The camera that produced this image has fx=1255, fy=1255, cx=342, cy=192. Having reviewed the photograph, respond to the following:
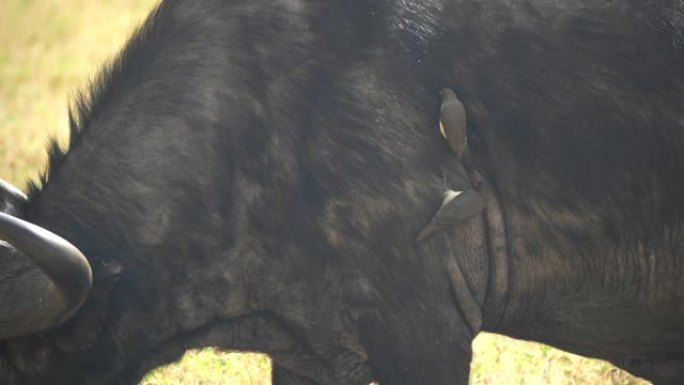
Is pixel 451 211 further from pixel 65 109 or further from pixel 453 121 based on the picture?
pixel 65 109

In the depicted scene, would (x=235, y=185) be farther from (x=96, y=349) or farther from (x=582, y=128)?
(x=582, y=128)

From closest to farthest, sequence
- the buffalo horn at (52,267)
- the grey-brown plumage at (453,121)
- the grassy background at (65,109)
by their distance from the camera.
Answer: the buffalo horn at (52,267) → the grey-brown plumage at (453,121) → the grassy background at (65,109)

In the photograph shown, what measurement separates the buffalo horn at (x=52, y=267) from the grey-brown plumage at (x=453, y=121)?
4.80 feet

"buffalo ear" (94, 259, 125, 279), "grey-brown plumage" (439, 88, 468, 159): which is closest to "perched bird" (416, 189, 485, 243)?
"grey-brown plumage" (439, 88, 468, 159)

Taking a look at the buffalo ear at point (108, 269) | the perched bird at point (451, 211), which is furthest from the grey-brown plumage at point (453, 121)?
the buffalo ear at point (108, 269)

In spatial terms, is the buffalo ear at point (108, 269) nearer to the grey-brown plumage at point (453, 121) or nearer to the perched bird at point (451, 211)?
the perched bird at point (451, 211)

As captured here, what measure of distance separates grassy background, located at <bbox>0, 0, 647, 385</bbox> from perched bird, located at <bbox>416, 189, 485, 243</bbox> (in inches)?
48.0

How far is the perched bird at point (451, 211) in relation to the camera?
487 cm

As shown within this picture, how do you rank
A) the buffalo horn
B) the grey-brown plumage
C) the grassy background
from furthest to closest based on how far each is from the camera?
the grassy background, the grey-brown plumage, the buffalo horn

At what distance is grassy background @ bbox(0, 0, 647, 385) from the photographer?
21.6 feet

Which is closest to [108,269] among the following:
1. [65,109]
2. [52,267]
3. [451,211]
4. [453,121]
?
[52,267]

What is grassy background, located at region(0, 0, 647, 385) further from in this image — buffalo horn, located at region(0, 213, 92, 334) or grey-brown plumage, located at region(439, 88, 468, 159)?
grey-brown plumage, located at region(439, 88, 468, 159)

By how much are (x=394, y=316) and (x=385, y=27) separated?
115 centimetres

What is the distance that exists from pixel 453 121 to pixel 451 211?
0.35 meters
